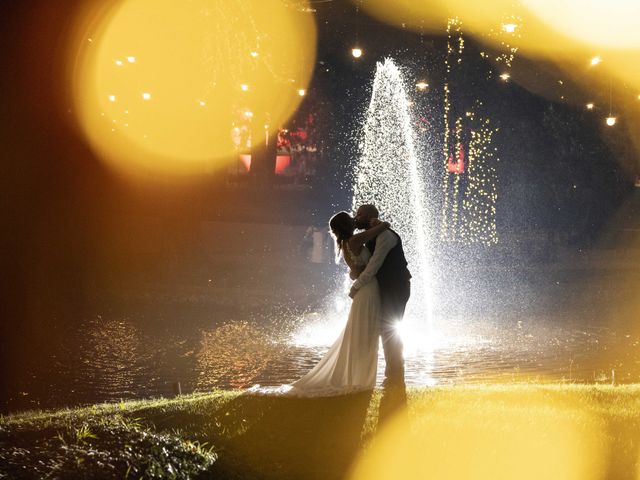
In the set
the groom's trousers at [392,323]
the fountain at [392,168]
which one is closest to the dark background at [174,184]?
the fountain at [392,168]

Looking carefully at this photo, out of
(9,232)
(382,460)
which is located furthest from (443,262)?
(382,460)

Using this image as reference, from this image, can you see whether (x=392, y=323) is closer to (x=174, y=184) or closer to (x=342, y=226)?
(x=342, y=226)

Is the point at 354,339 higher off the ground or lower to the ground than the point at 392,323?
lower

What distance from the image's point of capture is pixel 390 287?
8.48m

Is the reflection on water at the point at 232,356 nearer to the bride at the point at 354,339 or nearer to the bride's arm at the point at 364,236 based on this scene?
the bride at the point at 354,339

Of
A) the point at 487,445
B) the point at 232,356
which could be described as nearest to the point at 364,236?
the point at 487,445

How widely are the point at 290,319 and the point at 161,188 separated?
46.5 ft

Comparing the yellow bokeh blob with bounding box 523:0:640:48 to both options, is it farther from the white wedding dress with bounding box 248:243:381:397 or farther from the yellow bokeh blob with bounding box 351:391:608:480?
the yellow bokeh blob with bounding box 351:391:608:480

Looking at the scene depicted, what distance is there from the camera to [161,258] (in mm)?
27703

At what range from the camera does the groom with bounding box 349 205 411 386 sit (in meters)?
8.38

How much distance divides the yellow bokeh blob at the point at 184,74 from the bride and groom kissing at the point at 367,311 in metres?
6.56

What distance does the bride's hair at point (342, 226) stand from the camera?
8410 mm

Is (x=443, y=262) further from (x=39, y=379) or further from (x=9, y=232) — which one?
(x=39, y=379)

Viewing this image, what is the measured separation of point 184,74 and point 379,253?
15.9 m
